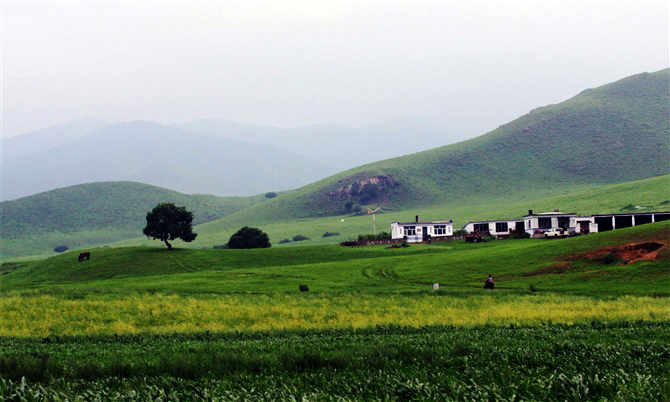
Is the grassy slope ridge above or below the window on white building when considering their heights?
below

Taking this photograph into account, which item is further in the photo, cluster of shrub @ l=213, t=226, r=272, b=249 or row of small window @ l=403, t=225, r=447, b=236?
cluster of shrub @ l=213, t=226, r=272, b=249

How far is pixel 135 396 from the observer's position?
45.0 feet

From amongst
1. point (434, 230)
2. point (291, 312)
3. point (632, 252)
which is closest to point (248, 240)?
point (434, 230)

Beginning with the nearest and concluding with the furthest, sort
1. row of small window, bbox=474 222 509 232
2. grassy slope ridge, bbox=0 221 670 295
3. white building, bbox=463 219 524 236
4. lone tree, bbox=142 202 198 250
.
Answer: grassy slope ridge, bbox=0 221 670 295 < lone tree, bbox=142 202 198 250 < white building, bbox=463 219 524 236 < row of small window, bbox=474 222 509 232

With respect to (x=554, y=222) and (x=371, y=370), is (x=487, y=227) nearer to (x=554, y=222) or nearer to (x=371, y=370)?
(x=554, y=222)

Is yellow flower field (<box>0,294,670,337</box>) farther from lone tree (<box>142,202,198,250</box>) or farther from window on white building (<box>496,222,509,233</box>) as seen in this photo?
window on white building (<box>496,222,509,233</box>)

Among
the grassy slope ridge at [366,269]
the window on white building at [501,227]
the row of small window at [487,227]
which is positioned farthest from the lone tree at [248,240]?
the window on white building at [501,227]

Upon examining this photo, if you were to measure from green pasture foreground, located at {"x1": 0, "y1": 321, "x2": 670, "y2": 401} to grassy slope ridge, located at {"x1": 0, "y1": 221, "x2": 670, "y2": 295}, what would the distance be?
1381 inches

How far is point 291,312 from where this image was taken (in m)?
45.4

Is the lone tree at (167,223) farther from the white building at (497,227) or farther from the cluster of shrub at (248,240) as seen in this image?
the white building at (497,227)

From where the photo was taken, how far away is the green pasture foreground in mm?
13148

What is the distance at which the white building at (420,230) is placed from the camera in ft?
416

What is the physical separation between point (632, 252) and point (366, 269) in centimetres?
3177

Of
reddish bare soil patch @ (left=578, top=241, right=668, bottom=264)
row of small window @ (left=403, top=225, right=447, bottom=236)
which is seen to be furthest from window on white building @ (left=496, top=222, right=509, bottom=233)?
reddish bare soil patch @ (left=578, top=241, right=668, bottom=264)
